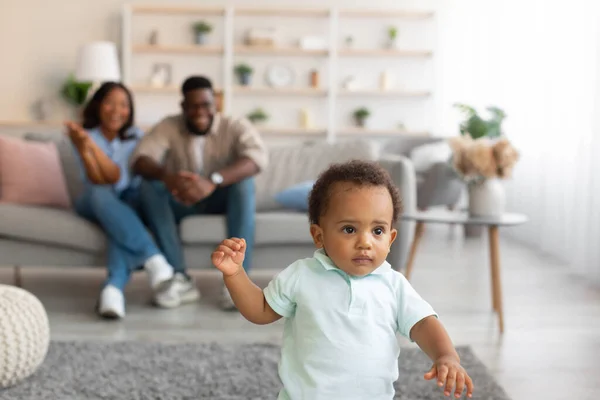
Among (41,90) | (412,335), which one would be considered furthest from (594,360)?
(41,90)

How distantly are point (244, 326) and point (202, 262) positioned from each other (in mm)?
528

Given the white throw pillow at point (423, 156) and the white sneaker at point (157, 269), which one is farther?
the white throw pillow at point (423, 156)

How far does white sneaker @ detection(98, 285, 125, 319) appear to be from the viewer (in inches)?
118

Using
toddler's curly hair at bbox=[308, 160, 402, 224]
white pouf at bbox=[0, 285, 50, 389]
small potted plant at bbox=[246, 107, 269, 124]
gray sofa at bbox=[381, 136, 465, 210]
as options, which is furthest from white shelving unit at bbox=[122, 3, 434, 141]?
toddler's curly hair at bbox=[308, 160, 402, 224]

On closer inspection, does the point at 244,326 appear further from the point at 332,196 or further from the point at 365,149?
the point at 332,196

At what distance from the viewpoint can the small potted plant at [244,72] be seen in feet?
23.2

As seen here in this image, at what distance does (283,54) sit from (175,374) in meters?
5.26

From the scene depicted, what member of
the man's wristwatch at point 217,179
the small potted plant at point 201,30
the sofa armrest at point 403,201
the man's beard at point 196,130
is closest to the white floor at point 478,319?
the sofa armrest at point 403,201

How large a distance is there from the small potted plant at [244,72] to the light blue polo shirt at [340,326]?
592 cm

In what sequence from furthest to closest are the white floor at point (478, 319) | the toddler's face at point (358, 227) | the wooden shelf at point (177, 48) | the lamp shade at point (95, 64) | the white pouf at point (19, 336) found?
1. the wooden shelf at point (177, 48)
2. the lamp shade at point (95, 64)
3. the white floor at point (478, 319)
4. the white pouf at point (19, 336)
5. the toddler's face at point (358, 227)

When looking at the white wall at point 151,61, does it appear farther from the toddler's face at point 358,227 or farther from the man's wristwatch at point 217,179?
the toddler's face at point 358,227

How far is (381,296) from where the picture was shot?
1285mm

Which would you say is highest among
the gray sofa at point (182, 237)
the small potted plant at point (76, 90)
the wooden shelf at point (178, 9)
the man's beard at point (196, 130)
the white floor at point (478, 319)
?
the wooden shelf at point (178, 9)

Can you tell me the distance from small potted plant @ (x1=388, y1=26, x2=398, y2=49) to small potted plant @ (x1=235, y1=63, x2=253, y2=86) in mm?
1342
